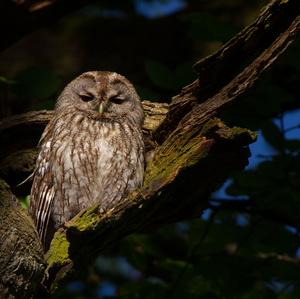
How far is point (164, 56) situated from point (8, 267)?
103 inches

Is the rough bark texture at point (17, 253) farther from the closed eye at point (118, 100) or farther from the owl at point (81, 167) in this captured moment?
the closed eye at point (118, 100)

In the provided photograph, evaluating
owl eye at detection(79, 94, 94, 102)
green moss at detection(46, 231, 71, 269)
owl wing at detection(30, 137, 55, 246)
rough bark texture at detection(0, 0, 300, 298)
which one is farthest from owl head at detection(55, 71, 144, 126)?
green moss at detection(46, 231, 71, 269)

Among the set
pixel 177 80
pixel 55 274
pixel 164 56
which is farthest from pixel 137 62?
pixel 55 274

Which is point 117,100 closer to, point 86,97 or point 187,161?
point 86,97

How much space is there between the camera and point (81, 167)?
140 inches

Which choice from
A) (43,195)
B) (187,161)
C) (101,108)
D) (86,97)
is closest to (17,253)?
(187,161)

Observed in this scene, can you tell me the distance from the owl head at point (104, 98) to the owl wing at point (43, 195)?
332 millimetres

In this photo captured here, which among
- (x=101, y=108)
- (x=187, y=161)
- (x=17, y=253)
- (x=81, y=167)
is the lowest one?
(x=17, y=253)

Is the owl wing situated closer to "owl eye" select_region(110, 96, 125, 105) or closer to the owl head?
the owl head

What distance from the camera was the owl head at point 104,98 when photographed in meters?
3.83

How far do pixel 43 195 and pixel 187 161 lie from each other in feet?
2.85

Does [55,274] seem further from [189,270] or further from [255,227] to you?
[255,227]

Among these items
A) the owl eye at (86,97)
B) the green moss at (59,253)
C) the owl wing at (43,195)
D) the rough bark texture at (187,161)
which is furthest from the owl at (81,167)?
the green moss at (59,253)

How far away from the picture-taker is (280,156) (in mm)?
3840
